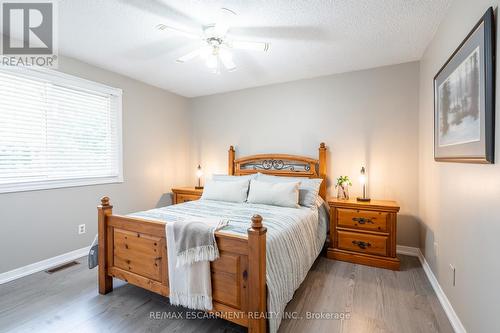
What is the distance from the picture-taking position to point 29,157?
2.61 m

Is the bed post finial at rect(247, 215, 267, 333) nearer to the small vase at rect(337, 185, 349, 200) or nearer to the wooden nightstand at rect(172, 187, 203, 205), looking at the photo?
the small vase at rect(337, 185, 349, 200)

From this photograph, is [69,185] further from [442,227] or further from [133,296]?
[442,227]

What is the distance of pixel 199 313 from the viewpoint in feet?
6.46

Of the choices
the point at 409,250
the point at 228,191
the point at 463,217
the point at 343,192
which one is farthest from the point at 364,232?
the point at 228,191

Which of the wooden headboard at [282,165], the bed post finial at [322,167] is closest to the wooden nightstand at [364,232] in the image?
the bed post finial at [322,167]

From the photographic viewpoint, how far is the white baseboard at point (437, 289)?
1737 millimetres

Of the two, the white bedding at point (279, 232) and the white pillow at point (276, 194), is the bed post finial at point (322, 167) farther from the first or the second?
the white pillow at point (276, 194)

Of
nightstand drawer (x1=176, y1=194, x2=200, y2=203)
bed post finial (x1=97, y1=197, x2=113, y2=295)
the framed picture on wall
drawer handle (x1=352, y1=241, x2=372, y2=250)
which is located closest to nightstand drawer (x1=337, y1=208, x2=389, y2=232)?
drawer handle (x1=352, y1=241, x2=372, y2=250)

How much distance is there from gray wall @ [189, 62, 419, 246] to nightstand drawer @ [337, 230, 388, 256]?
0.60m

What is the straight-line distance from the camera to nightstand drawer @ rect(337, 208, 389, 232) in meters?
2.77

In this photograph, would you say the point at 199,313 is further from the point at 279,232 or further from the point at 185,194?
the point at 185,194

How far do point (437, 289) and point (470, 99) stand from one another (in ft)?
5.52

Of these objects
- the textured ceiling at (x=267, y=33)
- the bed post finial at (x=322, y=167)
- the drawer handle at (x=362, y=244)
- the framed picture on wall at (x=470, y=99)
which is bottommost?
the drawer handle at (x=362, y=244)

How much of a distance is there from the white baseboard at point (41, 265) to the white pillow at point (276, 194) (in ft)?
7.27
